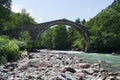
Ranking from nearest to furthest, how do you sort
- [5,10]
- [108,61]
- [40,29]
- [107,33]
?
[108,61] → [5,10] → [107,33] → [40,29]

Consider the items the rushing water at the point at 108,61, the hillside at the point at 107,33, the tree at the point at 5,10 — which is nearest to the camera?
the rushing water at the point at 108,61

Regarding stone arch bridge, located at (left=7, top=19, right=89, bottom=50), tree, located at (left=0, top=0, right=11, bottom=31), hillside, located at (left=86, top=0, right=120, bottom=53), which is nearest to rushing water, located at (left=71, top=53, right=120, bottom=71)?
tree, located at (left=0, top=0, right=11, bottom=31)

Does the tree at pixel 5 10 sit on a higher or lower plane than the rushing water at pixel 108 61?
higher

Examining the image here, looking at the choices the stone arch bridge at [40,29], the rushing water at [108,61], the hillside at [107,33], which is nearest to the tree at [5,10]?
the stone arch bridge at [40,29]

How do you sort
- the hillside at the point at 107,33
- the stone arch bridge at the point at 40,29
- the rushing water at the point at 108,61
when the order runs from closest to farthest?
the rushing water at the point at 108,61 → the stone arch bridge at the point at 40,29 → the hillside at the point at 107,33

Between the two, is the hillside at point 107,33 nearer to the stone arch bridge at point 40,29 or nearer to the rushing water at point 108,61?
the stone arch bridge at point 40,29

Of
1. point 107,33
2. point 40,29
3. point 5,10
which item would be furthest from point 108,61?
point 40,29

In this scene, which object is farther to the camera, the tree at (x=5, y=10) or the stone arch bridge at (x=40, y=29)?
the stone arch bridge at (x=40, y=29)

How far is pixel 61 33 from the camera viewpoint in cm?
11350

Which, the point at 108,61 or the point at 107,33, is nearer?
the point at 108,61

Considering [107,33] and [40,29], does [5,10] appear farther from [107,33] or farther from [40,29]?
[107,33]

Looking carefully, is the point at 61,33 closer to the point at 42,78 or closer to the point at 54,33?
the point at 54,33

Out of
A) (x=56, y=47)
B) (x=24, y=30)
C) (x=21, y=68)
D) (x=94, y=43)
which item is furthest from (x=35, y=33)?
(x=21, y=68)

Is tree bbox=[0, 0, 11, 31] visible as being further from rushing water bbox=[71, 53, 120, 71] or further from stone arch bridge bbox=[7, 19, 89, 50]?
rushing water bbox=[71, 53, 120, 71]
